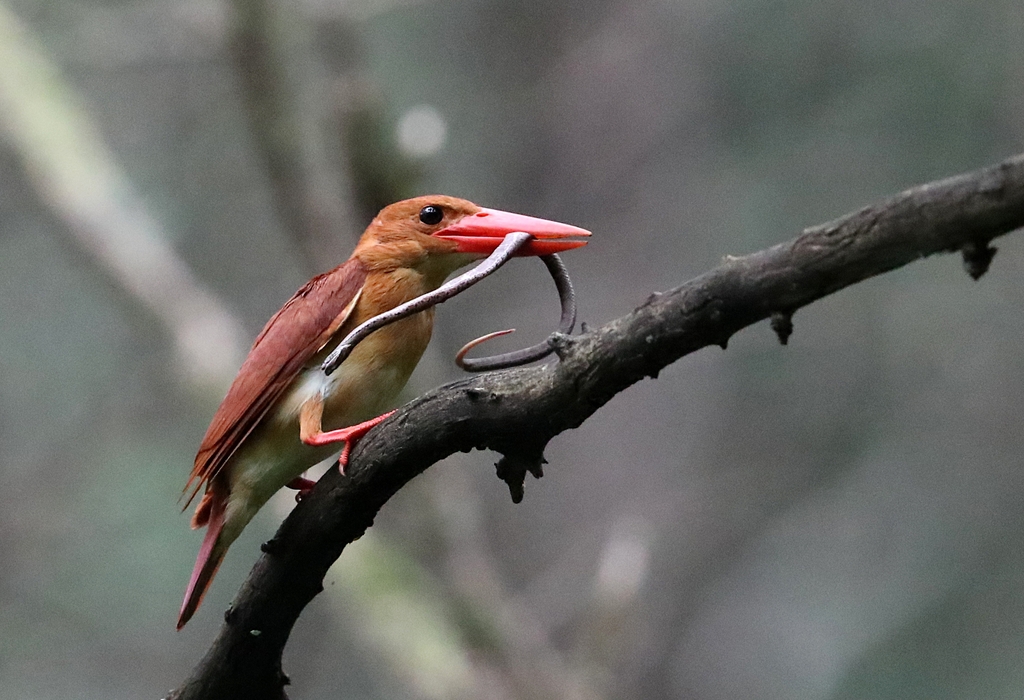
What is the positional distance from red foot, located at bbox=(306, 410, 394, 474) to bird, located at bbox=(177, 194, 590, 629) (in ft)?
0.09

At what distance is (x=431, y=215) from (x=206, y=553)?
36.1 inches

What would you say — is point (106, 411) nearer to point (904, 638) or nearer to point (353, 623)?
point (353, 623)

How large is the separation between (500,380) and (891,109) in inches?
204

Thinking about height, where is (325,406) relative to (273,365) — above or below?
below

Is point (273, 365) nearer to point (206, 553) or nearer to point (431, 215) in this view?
point (206, 553)

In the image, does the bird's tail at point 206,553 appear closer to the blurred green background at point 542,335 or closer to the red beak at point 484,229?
the red beak at point 484,229

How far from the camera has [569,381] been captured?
162 cm

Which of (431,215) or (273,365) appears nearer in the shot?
(273,365)

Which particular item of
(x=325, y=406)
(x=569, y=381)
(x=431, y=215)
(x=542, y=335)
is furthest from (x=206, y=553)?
(x=542, y=335)

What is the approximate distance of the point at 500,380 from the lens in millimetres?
1785

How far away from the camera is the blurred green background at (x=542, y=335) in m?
5.48

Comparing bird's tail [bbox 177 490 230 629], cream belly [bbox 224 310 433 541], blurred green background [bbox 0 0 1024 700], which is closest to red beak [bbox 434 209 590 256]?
cream belly [bbox 224 310 433 541]

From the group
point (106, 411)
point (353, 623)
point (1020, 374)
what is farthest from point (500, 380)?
point (106, 411)

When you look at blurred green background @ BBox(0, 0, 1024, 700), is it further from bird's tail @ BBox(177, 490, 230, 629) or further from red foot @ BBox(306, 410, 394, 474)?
red foot @ BBox(306, 410, 394, 474)
